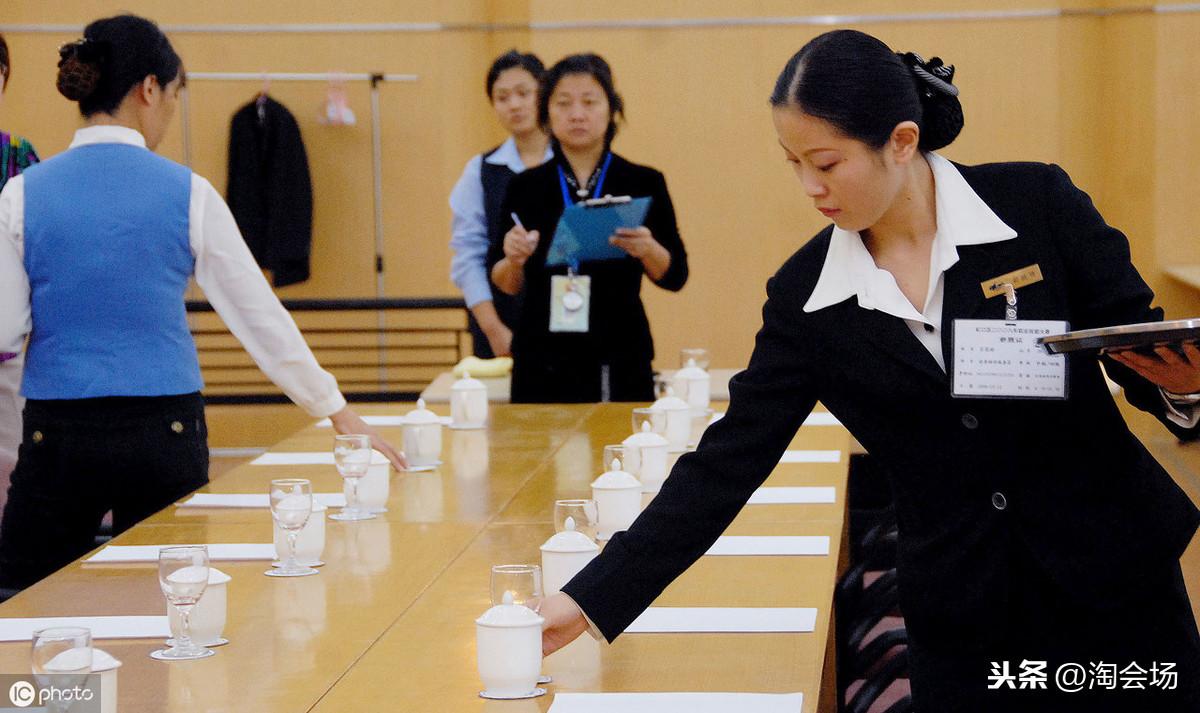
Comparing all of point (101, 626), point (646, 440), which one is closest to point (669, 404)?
point (646, 440)

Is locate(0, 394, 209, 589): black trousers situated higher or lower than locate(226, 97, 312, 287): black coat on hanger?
lower

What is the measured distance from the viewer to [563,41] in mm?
8250

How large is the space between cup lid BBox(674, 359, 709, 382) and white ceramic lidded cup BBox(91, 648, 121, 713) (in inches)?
104

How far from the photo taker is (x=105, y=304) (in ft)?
10.7

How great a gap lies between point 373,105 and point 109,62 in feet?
17.1

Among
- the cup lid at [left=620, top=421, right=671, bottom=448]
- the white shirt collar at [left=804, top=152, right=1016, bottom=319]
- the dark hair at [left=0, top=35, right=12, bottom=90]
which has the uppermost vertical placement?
the dark hair at [left=0, top=35, right=12, bottom=90]

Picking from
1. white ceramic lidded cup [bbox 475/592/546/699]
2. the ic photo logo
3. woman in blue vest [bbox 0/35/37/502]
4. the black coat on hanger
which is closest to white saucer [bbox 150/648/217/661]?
the ic photo logo

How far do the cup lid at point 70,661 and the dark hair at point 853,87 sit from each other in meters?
1.01

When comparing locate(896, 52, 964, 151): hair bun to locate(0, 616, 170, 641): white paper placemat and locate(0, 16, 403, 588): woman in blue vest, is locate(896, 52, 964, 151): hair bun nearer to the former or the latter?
locate(0, 616, 170, 641): white paper placemat

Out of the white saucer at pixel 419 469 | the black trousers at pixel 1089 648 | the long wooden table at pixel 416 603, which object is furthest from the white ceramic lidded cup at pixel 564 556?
the white saucer at pixel 419 469

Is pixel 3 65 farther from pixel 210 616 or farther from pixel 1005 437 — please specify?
pixel 1005 437

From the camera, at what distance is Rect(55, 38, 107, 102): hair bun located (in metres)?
3.29

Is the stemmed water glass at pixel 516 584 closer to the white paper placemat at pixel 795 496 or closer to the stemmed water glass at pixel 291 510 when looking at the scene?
the stemmed water glass at pixel 291 510

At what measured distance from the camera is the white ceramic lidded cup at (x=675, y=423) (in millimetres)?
3699
